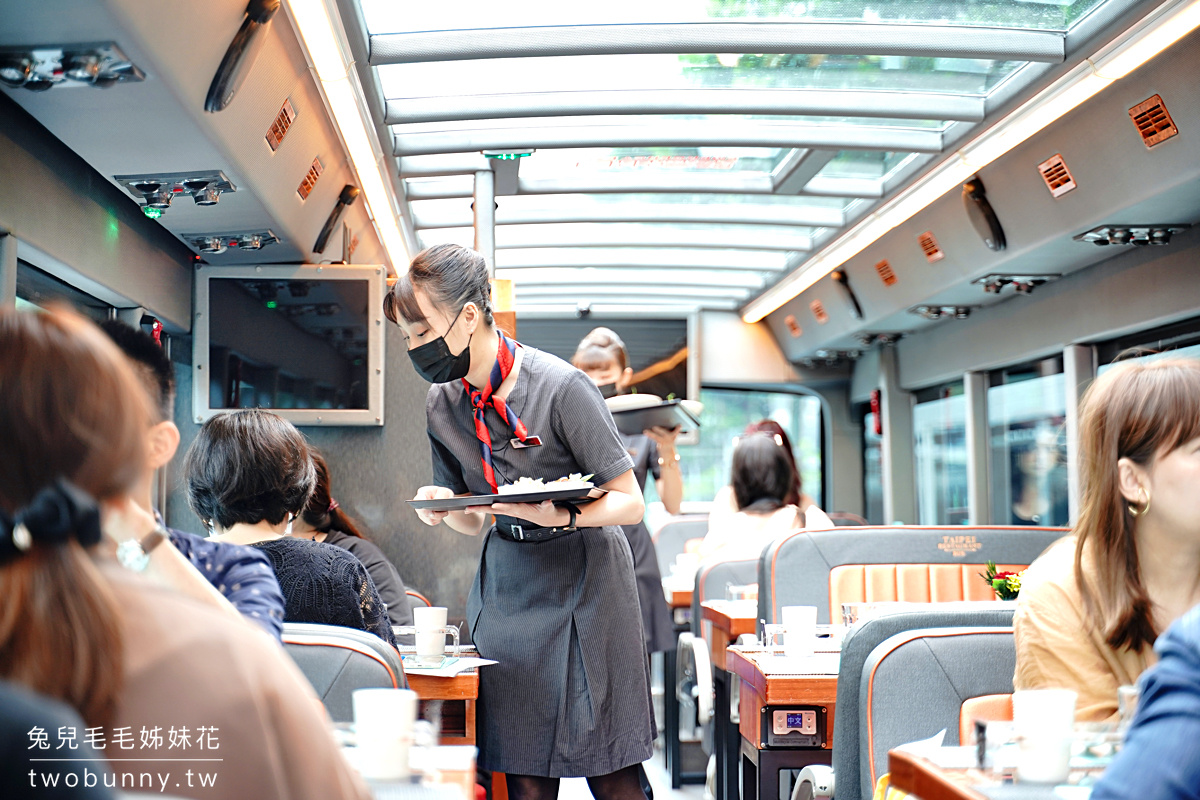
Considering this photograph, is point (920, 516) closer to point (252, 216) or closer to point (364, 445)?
point (364, 445)

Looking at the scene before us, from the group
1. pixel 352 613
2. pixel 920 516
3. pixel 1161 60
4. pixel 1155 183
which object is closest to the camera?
pixel 352 613

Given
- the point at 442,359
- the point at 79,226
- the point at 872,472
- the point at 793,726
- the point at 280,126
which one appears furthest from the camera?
the point at 872,472

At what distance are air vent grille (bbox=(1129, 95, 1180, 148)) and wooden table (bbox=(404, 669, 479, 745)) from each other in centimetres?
301

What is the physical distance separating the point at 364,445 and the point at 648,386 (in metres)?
4.22

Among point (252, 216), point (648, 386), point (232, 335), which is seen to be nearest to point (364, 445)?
point (232, 335)

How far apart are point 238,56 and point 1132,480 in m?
2.28

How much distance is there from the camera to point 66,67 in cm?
229

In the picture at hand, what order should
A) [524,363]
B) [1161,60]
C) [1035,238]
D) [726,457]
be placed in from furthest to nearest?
[726,457] < [1035,238] < [1161,60] < [524,363]

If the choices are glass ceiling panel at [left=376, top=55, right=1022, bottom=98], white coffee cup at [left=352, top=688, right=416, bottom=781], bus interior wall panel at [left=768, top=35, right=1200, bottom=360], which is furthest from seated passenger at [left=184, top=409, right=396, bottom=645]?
bus interior wall panel at [left=768, top=35, right=1200, bottom=360]

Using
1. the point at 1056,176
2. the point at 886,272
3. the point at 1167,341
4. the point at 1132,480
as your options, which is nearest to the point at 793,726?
the point at 1132,480

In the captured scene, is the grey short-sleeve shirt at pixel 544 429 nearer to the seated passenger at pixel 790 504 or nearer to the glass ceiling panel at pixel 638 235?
the seated passenger at pixel 790 504

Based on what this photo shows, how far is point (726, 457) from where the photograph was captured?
918cm

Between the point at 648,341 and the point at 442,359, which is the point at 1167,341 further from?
the point at 442,359

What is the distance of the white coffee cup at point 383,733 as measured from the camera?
1167 mm
